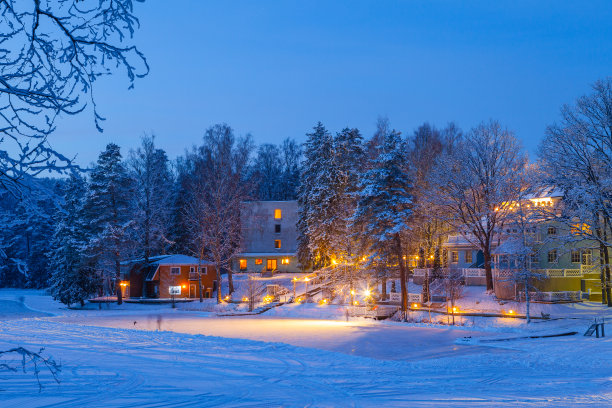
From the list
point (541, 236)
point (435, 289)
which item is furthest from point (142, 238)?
point (541, 236)

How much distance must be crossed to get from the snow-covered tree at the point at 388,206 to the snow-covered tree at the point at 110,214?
25629 mm

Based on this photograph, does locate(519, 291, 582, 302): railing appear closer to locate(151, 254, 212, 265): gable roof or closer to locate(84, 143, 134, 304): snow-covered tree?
locate(151, 254, 212, 265): gable roof

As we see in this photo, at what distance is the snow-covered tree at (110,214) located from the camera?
176 ft

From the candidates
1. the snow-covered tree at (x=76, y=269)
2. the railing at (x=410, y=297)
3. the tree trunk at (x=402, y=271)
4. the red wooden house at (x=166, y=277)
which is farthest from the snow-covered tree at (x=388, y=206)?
the snow-covered tree at (x=76, y=269)

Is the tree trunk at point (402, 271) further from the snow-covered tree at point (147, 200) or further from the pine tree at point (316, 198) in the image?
the snow-covered tree at point (147, 200)

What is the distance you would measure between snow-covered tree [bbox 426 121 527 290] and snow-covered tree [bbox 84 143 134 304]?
30.3 meters

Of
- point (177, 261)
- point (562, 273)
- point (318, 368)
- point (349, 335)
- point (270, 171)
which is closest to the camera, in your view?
point (318, 368)

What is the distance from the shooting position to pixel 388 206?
1582 inches

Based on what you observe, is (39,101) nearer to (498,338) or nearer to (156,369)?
(156,369)

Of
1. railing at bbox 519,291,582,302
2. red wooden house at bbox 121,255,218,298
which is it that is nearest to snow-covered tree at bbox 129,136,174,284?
red wooden house at bbox 121,255,218,298

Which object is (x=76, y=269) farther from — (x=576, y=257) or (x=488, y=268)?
(x=576, y=257)

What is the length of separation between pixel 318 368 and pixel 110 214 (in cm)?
4223

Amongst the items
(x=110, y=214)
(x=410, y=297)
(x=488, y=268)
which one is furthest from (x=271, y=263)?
(x=488, y=268)

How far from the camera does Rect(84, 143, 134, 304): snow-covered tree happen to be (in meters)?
53.6
